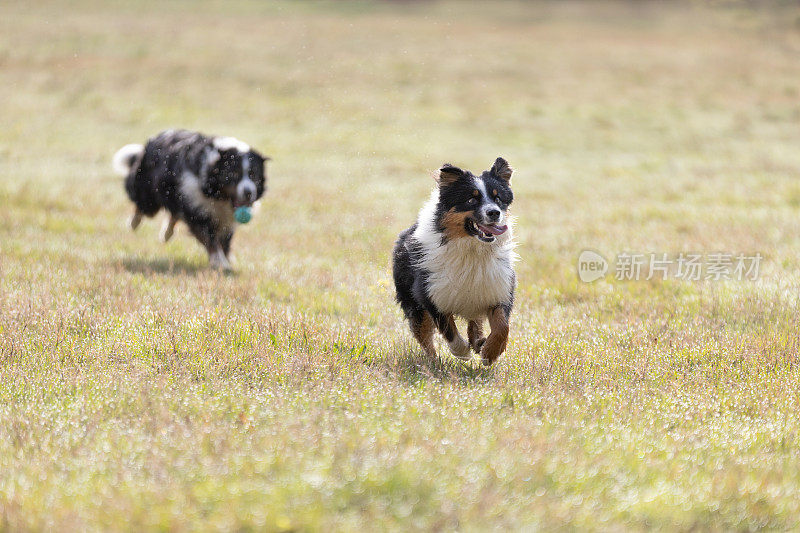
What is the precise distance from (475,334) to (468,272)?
2.57 ft

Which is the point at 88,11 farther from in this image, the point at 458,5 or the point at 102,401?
the point at 102,401

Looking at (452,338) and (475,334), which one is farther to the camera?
(475,334)

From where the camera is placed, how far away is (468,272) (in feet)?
20.3

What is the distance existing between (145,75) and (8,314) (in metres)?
27.3

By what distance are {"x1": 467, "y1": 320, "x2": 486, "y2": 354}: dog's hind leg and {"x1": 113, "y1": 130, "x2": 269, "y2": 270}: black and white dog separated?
11.6 feet

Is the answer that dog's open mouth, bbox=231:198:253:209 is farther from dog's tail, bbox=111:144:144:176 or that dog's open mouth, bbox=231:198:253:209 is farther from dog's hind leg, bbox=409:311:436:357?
dog's hind leg, bbox=409:311:436:357

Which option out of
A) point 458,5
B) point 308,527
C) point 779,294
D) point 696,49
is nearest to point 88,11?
point 458,5

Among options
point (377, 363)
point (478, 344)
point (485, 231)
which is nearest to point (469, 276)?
point (485, 231)

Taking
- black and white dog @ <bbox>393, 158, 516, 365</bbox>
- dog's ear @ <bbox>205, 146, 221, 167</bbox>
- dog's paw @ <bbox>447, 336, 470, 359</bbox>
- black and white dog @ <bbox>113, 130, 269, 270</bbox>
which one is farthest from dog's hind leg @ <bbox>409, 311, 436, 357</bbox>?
dog's ear @ <bbox>205, 146, 221, 167</bbox>

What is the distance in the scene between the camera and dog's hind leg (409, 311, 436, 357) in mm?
6410

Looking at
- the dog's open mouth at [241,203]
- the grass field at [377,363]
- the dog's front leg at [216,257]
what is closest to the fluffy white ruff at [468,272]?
the grass field at [377,363]

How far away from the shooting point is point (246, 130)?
25.1 meters

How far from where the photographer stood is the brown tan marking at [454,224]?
6.15m

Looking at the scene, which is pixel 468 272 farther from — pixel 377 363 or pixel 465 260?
pixel 377 363
